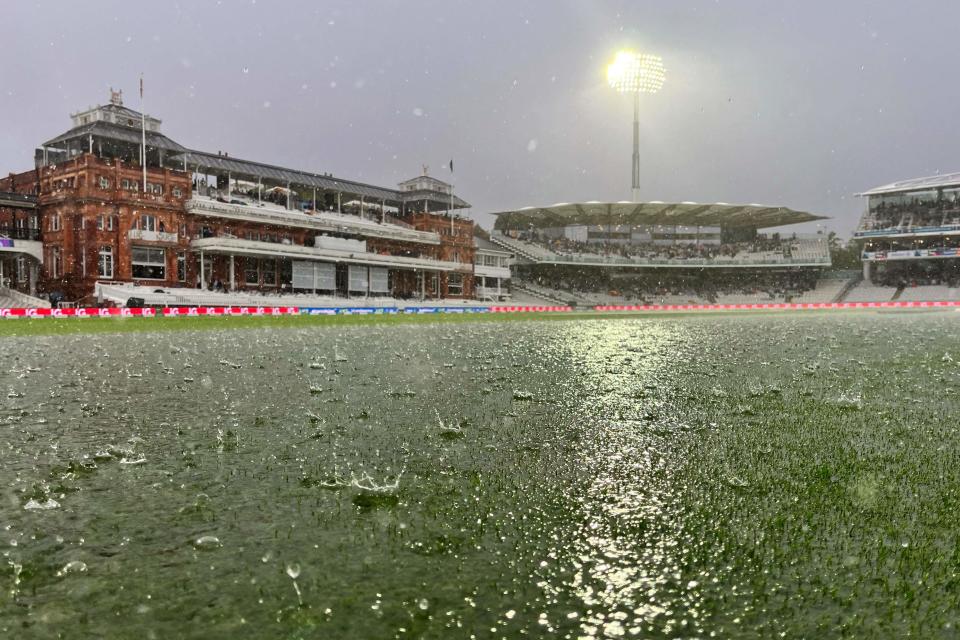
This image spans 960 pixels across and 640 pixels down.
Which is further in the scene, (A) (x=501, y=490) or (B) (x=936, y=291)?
(B) (x=936, y=291)

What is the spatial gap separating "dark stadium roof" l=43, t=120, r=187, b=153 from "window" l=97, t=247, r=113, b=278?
9.83 meters

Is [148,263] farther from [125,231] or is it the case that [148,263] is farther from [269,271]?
[269,271]

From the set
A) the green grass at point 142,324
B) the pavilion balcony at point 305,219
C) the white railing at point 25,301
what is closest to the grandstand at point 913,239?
the pavilion balcony at point 305,219

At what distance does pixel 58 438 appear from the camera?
464 centimetres

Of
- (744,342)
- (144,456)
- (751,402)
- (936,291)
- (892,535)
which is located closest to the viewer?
(892,535)

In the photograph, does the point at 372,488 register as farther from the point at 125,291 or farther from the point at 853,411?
the point at 125,291

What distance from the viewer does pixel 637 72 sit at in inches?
3034

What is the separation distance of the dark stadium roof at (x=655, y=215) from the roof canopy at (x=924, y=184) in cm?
846

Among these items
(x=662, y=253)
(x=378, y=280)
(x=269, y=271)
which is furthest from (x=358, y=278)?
(x=662, y=253)

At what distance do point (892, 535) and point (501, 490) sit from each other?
5.64 feet

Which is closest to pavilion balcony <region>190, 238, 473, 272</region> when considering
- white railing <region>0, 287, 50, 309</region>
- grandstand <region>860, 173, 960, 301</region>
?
white railing <region>0, 287, 50, 309</region>

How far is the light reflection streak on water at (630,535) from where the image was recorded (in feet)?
6.68

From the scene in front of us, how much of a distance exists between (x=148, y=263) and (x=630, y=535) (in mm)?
53749

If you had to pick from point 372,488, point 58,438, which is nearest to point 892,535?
point 372,488
